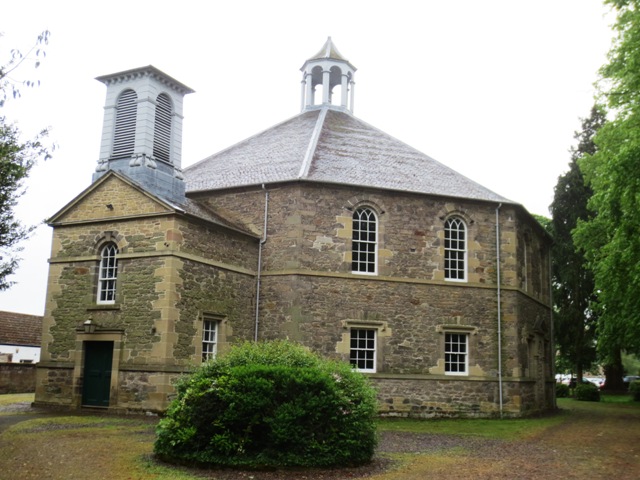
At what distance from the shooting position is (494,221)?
24625mm

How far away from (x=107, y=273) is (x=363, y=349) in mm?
8609

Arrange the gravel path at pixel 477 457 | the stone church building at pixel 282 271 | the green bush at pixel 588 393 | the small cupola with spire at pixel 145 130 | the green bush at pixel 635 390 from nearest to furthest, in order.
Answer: the gravel path at pixel 477 457 → the stone church building at pixel 282 271 → the small cupola with spire at pixel 145 130 → the green bush at pixel 588 393 → the green bush at pixel 635 390

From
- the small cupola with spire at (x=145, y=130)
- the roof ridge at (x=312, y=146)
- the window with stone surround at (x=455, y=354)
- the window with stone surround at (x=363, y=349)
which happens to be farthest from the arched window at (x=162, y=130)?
the window with stone surround at (x=455, y=354)

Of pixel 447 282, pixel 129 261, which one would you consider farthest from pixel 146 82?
pixel 447 282

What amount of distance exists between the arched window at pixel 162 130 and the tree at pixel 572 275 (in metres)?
24.6

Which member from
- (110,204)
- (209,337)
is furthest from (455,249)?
(110,204)

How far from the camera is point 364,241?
23172mm

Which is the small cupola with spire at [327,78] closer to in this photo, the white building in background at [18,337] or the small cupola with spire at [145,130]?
the small cupola with spire at [145,130]

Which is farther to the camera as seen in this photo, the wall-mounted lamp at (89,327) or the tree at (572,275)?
the tree at (572,275)

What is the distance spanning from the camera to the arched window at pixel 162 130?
897 inches

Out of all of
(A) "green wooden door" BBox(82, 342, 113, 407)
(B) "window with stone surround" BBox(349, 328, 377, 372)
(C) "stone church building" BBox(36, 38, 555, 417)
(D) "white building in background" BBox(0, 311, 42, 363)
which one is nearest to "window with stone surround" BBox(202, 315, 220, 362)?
(C) "stone church building" BBox(36, 38, 555, 417)

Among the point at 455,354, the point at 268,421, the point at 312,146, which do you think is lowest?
the point at 268,421

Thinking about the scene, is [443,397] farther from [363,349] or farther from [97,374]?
[97,374]

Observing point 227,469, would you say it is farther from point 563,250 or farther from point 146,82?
point 563,250
